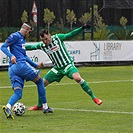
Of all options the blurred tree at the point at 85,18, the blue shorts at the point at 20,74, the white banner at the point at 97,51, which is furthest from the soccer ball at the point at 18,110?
the blurred tree at the point at 85,18

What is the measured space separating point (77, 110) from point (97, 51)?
1589 centimetres

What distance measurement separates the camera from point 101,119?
12336mm

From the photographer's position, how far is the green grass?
11172 millimetres

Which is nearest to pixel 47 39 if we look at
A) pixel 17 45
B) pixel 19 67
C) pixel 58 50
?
pixel 58 50

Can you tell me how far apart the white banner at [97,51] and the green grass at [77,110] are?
5486mm

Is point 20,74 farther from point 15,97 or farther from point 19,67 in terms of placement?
point 15,97

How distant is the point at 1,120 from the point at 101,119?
78.0 inches

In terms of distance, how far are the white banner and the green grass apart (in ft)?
18.0

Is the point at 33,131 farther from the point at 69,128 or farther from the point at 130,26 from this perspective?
the point at 130,26

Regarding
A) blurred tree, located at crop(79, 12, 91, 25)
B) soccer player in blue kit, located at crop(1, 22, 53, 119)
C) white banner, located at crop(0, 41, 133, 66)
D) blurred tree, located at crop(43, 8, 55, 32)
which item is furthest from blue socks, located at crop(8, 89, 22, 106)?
blurred tree, located at crop(79, 12, 91, 25)

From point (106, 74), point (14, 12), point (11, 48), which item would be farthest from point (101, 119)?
point (14, 12)

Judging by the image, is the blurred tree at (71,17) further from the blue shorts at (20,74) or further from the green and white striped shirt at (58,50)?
the blue shorts at (20,74)

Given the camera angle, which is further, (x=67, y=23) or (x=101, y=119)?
(x=67, y=23)

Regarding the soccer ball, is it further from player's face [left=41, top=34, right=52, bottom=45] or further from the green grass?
player's face [left=41, top=34, right=52, bottom=45]
